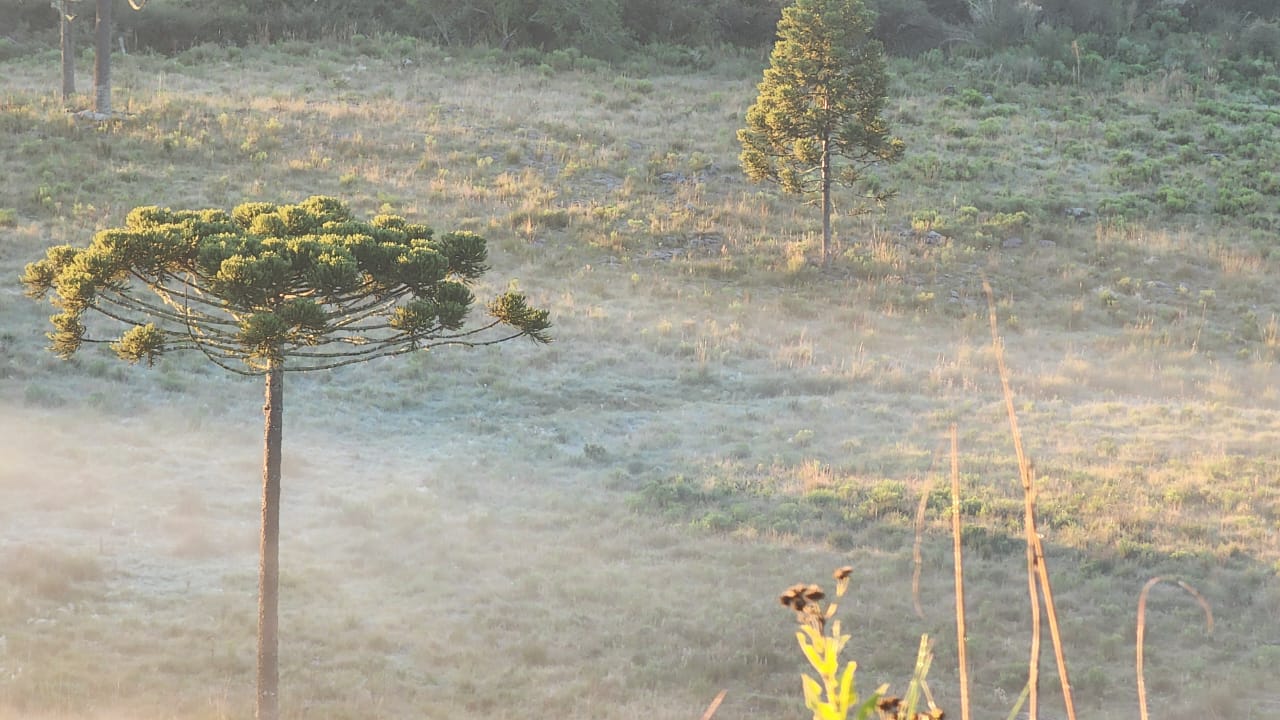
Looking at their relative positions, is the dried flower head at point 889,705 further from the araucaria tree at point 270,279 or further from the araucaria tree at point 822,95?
the araucaria tree at point 822,95

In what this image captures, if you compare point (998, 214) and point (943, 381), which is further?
point (998, 214)

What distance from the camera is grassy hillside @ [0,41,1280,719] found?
1120 cm

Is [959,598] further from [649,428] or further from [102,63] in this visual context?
[102,63]

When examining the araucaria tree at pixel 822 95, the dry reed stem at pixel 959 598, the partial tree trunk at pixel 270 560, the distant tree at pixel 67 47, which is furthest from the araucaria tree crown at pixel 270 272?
the distant tree at pixel 67 47

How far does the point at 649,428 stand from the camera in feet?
59.7

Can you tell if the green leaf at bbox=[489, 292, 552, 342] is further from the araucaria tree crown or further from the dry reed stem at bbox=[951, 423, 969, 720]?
the dry reed stem at bbox=[951, 423, 969, 720]

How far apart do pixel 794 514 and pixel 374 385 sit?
25.6 feet

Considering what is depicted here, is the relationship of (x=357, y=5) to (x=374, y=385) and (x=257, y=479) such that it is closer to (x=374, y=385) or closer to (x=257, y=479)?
(x=374, y=385)

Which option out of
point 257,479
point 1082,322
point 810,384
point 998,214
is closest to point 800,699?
point 257,479

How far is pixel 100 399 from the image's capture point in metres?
17.9

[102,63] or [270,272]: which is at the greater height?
[102,63]

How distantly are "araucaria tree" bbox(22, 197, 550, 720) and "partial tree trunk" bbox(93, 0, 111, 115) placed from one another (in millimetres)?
24104

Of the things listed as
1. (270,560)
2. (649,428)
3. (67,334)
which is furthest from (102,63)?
(270,560)

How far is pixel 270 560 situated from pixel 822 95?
64.8 ft
